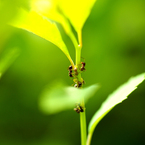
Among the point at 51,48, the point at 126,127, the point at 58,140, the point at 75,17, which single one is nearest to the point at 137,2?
the point at 51,48

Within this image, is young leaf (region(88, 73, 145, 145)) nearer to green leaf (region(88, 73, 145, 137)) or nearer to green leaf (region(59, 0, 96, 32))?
green leaf (region(88, 73, 145, 137))

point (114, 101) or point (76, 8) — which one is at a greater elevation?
point (76, 8)

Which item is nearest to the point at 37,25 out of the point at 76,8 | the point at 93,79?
the point at 76,8

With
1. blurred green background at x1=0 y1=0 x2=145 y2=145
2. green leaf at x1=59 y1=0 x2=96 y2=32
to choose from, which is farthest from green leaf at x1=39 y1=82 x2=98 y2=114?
blurred green background at x1=0 y1=0 x2=145 y2=145

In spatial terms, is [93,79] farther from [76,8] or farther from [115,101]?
[76,8]

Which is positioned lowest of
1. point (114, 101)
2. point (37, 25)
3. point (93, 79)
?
point (93, 79)
